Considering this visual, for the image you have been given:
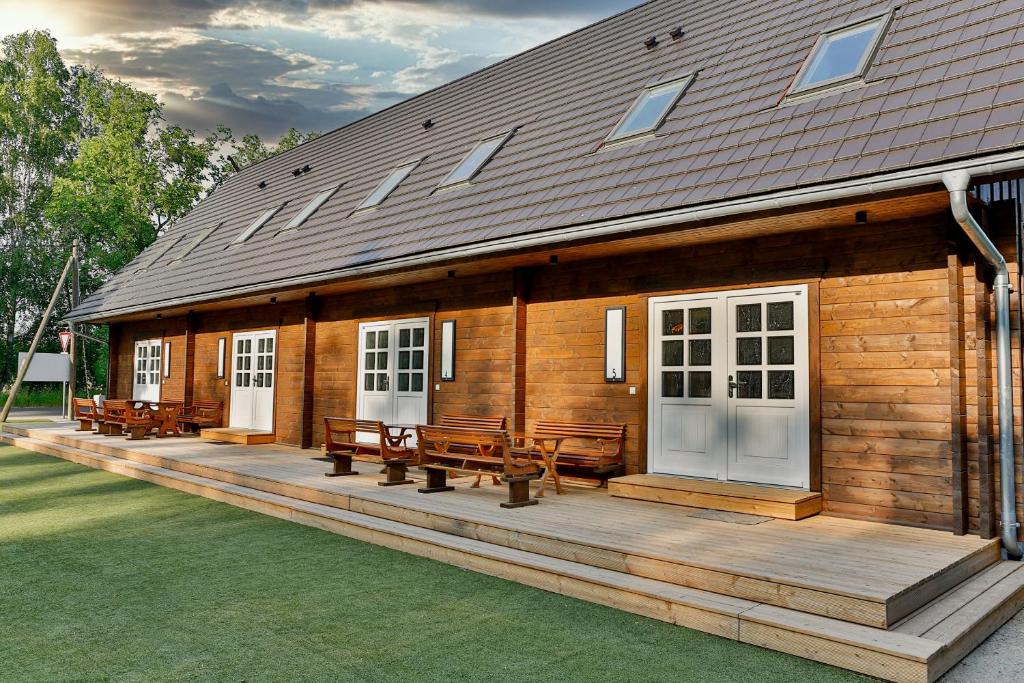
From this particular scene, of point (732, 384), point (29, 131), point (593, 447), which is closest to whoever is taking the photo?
point (732, 384)

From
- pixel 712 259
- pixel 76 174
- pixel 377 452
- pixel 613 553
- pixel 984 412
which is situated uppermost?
pixel 76 174

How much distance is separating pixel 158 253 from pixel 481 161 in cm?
1065

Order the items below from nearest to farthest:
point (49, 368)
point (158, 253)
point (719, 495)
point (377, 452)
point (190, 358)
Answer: point (719, 495)
point (377, 452)
point (190, 358)
point (158, 253)
point (49, 368)

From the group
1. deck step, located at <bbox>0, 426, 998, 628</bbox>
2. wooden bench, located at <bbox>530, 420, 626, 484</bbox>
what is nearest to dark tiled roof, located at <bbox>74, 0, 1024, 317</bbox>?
wooden bench, located at <bbox>530, 420, 626, 484</bbox>

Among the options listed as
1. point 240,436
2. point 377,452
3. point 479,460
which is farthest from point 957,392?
point 240,436

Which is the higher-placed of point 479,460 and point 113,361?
point 113,361

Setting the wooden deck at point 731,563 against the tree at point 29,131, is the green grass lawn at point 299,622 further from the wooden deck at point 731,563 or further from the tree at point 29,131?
the tree at point 29,131

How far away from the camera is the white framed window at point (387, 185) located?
34.7 feet

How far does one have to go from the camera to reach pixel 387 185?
10906 millimetres

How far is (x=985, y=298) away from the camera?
5.17m

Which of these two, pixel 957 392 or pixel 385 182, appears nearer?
pixel 957 392

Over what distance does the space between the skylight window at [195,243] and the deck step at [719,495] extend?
11.4 m

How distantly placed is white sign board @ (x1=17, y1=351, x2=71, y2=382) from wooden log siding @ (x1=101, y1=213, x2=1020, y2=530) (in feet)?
50.2

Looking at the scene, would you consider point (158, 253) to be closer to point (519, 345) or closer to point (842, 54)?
point (519, 345)
